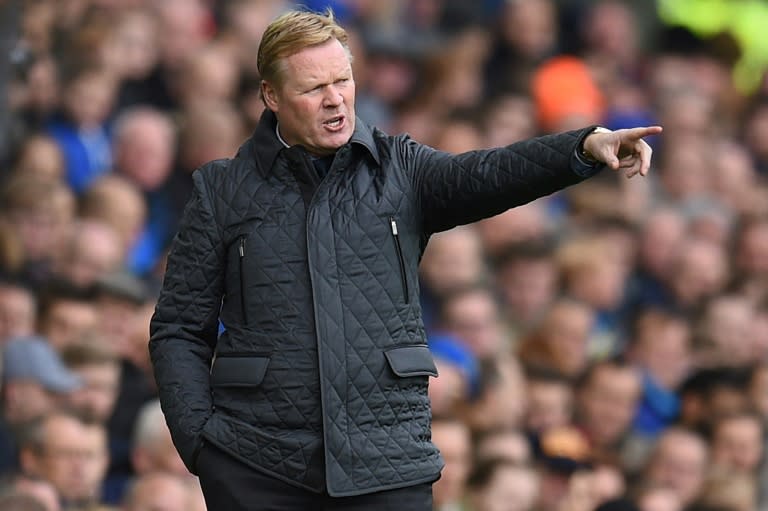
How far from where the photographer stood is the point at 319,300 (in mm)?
4633

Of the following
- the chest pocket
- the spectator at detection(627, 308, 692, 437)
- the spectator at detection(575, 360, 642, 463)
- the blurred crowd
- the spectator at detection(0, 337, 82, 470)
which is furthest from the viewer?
the spectator at detection(627, 308, 692, 437)

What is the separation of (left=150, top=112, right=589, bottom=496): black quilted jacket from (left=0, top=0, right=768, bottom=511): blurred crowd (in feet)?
5.40

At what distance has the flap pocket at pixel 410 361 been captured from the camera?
15.2 ft

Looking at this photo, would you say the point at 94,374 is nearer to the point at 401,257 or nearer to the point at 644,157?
the point at 401,257

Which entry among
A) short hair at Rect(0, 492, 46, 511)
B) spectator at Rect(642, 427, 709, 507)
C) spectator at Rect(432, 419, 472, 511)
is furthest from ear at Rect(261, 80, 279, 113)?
spectator at Rect(642, 427, 709, 507)

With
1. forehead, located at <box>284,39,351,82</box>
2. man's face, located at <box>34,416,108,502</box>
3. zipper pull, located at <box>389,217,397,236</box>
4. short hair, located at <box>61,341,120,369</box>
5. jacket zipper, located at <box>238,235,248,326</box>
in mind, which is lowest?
man's face, located at <box>34,416,108,502</box>

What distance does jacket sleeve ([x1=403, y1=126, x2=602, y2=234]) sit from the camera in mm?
4602

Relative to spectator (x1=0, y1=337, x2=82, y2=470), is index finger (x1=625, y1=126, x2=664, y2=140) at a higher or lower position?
higher

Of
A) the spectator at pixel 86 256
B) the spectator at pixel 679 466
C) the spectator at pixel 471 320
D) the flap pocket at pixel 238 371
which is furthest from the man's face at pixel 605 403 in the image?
the flap pocket at pixel 238 371

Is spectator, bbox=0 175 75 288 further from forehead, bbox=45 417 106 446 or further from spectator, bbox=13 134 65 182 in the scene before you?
forehead, bbox=45 417 106 446

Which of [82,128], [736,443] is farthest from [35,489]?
[736,443]

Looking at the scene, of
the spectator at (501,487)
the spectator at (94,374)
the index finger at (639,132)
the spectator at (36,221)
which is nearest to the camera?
the index finger at (639,132)

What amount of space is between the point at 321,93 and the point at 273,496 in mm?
1012

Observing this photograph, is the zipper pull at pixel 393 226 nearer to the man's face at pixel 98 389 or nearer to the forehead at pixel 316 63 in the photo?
the forehead at pixel 316 63
